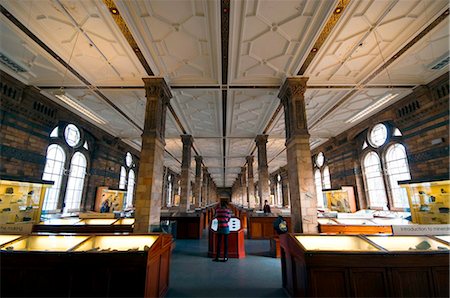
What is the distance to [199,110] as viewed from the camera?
9.41 meters

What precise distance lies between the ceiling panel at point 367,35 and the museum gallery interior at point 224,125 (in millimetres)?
38

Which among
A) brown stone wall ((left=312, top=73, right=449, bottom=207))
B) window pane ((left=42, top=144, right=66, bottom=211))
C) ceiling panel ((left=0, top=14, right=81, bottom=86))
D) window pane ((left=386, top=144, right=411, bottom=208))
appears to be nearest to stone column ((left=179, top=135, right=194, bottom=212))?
window pane ((left=42, top=144, right=66, bottom=211))

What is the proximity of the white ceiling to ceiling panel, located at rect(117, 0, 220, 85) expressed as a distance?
25 mm

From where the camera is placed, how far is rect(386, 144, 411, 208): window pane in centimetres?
915

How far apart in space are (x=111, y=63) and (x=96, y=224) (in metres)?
5.34

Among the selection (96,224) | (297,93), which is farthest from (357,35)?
(96,224)

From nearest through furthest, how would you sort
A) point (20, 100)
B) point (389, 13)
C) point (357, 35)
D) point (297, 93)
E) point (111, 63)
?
point (389, 13) < point (357, 35) < point (111, 63) < point (297, 93) < point (20, 100)

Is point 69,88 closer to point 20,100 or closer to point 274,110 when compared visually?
point 20,100

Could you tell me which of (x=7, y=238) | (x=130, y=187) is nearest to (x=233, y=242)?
(x=7, y=238)

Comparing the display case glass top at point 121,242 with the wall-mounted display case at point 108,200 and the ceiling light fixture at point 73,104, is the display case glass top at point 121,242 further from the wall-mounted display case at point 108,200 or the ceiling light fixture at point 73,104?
the wall-mounted display case at point 108,200

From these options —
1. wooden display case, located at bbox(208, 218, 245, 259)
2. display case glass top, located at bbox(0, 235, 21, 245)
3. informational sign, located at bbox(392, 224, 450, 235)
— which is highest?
informational sign, located at bbox(392, 224, 450, 235)

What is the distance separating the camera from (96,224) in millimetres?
6453

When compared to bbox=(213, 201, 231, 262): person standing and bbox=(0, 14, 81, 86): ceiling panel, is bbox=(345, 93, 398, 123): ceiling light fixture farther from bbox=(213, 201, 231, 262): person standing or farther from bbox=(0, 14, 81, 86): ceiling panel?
bbox=(0, 14, 81, 86): ceiling panel

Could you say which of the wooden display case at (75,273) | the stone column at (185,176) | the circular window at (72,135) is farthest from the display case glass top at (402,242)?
the circular window at (72,135)
